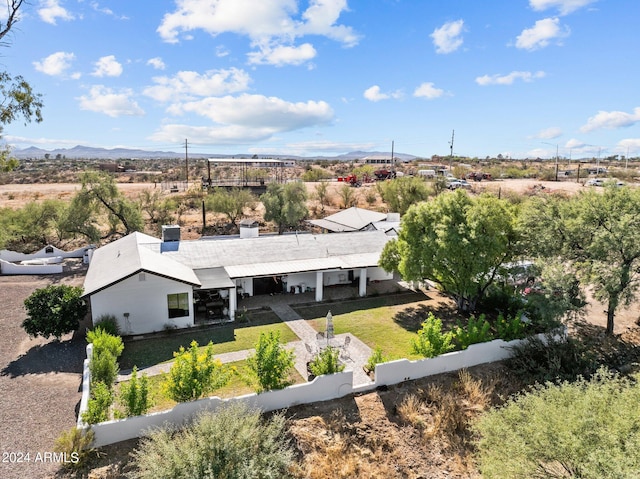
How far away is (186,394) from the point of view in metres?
12.9

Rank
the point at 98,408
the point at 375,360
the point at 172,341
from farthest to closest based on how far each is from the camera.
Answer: the point at 172,341
the point at 375,360
the point at 98,408

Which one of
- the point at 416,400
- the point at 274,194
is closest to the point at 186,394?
the point at 416,400

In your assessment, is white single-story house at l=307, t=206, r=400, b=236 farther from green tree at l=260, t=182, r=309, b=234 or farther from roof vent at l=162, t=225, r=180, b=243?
roof vent at l=162, t=225, r=180, b=243

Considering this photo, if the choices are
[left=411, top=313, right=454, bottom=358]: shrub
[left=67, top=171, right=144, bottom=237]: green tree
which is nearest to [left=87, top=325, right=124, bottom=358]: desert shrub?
[left=411, top=313, right=454, bottom=358]: shrub

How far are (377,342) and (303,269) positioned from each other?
6513 mm

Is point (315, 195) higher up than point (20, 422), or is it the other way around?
point (315, 195)

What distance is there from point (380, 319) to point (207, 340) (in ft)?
29.5

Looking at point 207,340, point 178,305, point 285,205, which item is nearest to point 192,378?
point 207,340

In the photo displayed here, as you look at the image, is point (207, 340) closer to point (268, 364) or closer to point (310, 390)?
point (268, 364)

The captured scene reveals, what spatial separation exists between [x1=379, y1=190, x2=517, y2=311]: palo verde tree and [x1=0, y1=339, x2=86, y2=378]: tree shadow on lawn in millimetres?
15990

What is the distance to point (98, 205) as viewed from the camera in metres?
34.0

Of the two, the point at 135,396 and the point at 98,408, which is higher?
the point at 135,396

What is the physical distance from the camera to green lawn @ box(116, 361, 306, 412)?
549 inches

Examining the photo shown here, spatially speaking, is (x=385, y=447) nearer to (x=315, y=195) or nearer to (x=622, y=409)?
(x=622, y=409)
